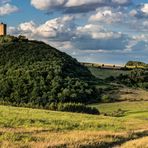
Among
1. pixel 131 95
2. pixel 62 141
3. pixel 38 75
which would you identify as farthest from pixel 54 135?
pixel 38 75

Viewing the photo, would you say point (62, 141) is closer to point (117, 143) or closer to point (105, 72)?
point (117, 143)

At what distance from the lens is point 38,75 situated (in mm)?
146125

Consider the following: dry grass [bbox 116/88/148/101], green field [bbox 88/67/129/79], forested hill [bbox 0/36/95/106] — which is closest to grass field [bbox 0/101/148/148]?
forested hill [bbox 0/36/95/106]

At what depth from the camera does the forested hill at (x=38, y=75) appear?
130375mm

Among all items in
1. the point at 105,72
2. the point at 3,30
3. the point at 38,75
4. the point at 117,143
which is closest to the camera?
the point at 117,143

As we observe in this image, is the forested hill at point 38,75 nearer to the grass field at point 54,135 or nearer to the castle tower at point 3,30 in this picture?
the castle tower at point 3,30

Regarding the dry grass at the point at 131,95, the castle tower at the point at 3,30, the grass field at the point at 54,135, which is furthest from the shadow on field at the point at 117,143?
the castle tower at the point at 3,30

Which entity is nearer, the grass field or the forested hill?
the grass field

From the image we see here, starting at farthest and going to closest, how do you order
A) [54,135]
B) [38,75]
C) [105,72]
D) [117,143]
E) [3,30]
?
[3,30] → [105,72] → [38,75] → [117,143] → [54,135]

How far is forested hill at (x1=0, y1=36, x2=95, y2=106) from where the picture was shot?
130375mm

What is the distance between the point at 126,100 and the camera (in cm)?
12650

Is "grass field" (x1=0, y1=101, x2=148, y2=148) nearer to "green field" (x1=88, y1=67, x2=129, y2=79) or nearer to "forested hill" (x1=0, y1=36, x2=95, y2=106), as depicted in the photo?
"forested hill" (x1=0, y1=36, x2=95, y2=106)

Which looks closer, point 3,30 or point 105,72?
point 105,72

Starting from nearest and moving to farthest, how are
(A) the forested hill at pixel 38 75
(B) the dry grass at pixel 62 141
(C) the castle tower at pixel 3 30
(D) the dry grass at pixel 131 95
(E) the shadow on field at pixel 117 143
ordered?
(B) the dry grass at pixel 62 141
(E) the shadow on field at pixel 117 143
(D) the dry grass at pixel 131 95
(A) the forested hill at pixel 38 75
(C) the castle tower at pixel 3 30
